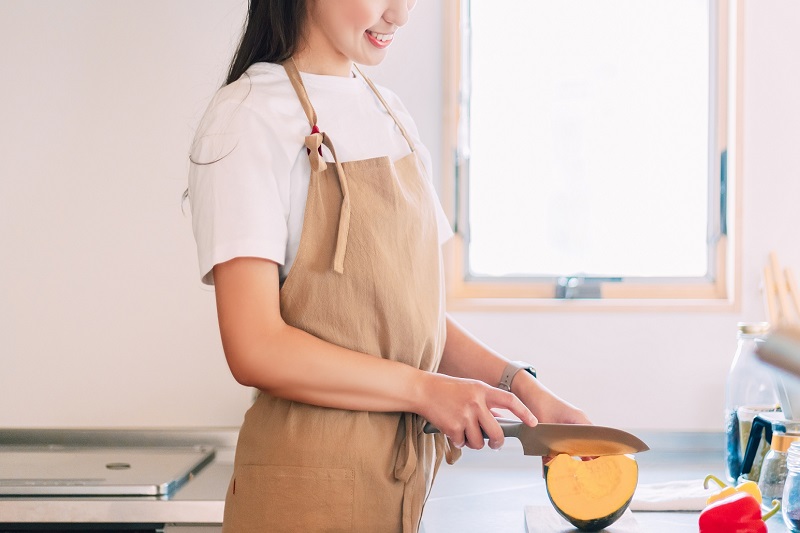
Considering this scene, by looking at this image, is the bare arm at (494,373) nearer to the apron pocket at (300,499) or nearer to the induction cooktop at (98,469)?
the apron pocket at (300,499)

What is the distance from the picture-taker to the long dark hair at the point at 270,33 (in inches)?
Answer: 42.1

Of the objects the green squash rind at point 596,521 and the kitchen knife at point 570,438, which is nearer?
the kitchen knife at point 570,438

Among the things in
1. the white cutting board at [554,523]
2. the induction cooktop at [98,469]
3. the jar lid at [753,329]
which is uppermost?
the jar lid at [753,329]

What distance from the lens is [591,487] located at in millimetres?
1223

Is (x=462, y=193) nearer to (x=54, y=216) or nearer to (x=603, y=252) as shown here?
(x=603, y=252)

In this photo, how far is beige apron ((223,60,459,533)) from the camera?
0.98m

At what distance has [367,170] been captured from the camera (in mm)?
1056

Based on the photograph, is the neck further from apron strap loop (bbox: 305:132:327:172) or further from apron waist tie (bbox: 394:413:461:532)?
apron waist tie (bbox: 394:413:461:532)

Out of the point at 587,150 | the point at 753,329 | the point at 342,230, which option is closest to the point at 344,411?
the point at 342,230

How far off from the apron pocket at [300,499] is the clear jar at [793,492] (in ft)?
2.04

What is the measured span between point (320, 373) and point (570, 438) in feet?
1.08

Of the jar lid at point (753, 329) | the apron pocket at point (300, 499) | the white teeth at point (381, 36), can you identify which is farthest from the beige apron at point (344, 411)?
the jar lid at point (753, 329)

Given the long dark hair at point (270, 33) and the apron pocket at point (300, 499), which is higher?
the long dark hair at point (270, 33)

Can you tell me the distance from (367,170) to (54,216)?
114 centimetres
